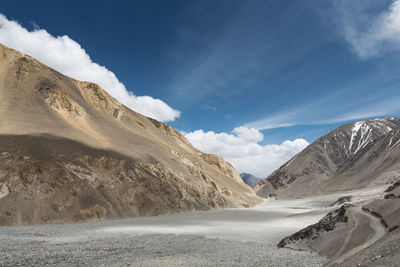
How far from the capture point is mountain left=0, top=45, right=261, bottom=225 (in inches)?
1228

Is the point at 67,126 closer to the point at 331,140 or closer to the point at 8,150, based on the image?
the point at 8,150

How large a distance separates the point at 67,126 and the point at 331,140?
16832 centimetres

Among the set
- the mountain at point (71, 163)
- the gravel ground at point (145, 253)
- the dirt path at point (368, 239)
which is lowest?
the gravel ground at point (145, 253)

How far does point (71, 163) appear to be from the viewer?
3781cm

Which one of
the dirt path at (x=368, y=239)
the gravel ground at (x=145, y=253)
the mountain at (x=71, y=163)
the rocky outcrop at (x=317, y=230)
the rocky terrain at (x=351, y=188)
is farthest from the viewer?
the mountain at (x=71, y=163)

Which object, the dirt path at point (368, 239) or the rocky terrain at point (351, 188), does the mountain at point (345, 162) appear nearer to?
the rocky terrain at point (351, 188)

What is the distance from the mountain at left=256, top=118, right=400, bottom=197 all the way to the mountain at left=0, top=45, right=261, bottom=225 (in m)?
56.4

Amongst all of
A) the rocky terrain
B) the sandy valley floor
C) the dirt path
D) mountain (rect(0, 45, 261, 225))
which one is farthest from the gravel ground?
mountain (rect(0, 45, 261, 225))

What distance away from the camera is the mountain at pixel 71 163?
3119 centimetres

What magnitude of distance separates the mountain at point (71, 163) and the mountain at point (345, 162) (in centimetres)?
5642

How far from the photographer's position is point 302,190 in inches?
5162

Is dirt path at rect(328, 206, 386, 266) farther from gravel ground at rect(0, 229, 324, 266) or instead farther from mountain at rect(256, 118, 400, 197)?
mountain at rect(256, 118, 400, 197)

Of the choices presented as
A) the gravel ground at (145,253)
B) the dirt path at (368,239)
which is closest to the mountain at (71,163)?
the gravel ground at (145,253)

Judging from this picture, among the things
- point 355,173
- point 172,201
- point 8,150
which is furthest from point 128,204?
point 355,173
